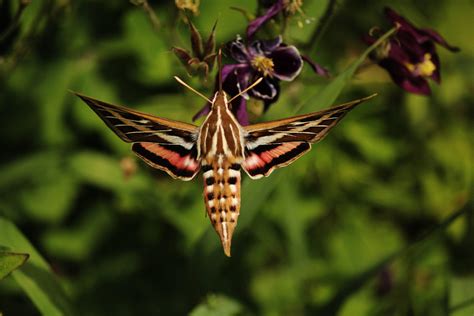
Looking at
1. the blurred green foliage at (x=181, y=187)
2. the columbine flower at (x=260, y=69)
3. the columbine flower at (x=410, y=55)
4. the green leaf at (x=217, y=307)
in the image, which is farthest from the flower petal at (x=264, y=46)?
the green leaf at (x=217, y=307)

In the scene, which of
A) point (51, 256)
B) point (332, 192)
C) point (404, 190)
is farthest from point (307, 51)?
point (51, 256)

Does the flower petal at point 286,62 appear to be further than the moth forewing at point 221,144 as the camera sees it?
Yes

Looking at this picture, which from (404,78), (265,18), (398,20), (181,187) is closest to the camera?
(265,18)

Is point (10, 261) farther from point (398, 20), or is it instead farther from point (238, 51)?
point (398, 20)

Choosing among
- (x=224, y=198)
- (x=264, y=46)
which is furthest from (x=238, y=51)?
(x=224, y=198)

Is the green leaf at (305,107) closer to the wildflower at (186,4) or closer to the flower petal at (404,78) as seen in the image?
the flower petal at (404,78)
